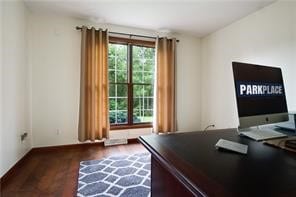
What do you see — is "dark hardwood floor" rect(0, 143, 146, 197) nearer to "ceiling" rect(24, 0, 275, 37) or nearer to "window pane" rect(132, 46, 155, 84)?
"window pane" rect(132, 46, 155, 84)

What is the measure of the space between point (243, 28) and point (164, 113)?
2.24 m

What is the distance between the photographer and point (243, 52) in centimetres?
334

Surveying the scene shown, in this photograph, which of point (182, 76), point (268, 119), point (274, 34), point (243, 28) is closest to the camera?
point (268, 119)

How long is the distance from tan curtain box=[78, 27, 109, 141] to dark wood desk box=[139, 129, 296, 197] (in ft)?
7.78

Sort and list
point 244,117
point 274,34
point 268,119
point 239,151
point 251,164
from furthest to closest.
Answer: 1. point 274,34
2. point 268,119
3. point 244,117
4. point 239,151
5. point 251,164

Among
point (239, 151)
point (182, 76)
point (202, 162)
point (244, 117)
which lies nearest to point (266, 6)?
point (182, 76)

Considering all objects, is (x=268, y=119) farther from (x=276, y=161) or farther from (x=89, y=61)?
(x=89, y=61)

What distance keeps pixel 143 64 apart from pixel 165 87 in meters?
0.72

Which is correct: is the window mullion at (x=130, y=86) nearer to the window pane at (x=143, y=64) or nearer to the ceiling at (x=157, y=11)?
the window pane at (x=143, y=64)

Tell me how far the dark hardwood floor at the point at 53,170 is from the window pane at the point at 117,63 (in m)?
1.44

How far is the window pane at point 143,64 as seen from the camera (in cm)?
401

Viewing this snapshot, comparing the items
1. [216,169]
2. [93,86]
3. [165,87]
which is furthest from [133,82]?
[216,169]

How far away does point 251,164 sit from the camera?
0.83m

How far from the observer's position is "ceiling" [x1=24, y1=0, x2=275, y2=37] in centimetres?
282
